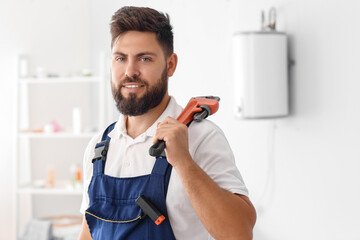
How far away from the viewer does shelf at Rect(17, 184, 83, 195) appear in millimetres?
3281

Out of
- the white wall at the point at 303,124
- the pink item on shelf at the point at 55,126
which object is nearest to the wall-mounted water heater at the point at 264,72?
the white wall at the point at 303,124

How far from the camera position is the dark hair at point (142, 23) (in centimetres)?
109

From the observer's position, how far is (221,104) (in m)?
2.79

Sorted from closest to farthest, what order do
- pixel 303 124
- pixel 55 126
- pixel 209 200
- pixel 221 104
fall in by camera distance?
pixel 209 200 → pixel 303 124 → pixel 221 104 → pixel 55 126

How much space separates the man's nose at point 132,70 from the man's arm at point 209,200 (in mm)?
205

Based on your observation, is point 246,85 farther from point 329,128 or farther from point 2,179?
point 2,179

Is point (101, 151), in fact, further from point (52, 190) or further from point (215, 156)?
point (52, 190)

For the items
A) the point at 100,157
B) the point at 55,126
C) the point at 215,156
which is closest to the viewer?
the point at 215,156

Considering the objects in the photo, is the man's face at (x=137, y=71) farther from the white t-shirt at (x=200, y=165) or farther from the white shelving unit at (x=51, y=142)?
the white shelving unit at (x=51, y=142)

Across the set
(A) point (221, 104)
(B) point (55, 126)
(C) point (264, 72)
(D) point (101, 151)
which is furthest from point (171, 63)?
(B) point (55, 126)

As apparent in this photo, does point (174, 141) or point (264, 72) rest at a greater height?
point (264, 72)

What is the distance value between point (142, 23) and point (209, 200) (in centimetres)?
44

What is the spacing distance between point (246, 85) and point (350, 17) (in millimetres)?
582

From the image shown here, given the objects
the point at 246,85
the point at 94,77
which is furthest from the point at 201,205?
the point at 94,77
